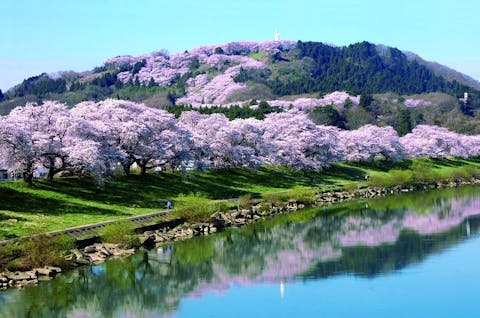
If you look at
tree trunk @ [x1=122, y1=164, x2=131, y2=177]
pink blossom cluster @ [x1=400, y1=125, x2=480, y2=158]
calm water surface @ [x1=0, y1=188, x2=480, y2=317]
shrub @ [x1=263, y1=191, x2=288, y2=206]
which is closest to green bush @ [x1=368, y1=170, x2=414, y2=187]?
shrub @ [x1=263, y1=191, x2=288, y2=206]

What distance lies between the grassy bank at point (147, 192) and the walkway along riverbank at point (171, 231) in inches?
41.7

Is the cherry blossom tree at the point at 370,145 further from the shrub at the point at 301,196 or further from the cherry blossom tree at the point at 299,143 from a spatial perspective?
the shrub at the point at 301,196

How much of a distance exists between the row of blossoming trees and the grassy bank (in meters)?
1.52

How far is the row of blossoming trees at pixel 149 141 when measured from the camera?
5181 centimetres

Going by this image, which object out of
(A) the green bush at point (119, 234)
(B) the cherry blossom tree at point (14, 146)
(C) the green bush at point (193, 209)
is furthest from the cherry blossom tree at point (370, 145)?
(A) the green bush at point (119, 234)

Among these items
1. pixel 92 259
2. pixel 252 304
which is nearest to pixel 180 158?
pixel 92 259

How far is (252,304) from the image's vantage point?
32375 mm

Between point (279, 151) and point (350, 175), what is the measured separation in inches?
607

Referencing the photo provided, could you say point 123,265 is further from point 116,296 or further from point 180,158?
point 180,158

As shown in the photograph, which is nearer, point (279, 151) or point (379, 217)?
point (379, 217)

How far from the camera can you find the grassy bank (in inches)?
1800

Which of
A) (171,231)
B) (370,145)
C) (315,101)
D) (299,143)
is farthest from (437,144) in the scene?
(171,231)

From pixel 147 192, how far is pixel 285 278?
26366mm

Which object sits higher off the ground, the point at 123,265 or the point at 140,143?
the point at 140,143
